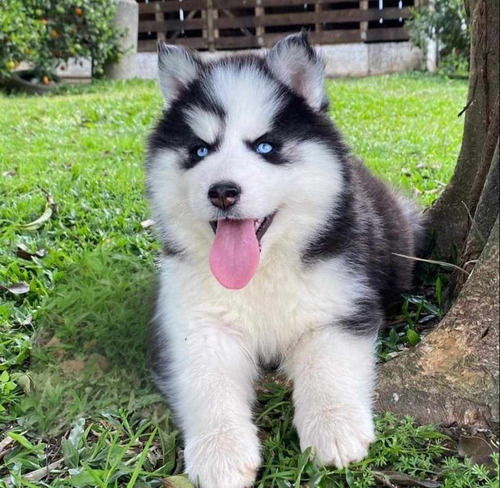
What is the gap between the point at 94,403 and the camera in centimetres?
247

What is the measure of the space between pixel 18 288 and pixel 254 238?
1.58 metres

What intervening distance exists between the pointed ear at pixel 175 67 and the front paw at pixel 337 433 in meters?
1.44

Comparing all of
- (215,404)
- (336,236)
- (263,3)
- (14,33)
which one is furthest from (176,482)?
Result: (263,3)

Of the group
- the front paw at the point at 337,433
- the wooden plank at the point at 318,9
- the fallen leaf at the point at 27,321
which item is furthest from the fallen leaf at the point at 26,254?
the wooden plank at the point at 318,9

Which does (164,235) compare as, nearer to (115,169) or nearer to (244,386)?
(244,386)

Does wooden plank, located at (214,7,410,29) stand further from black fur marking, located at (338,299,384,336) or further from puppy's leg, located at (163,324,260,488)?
puppy's leg, located at (163,324,260,488)

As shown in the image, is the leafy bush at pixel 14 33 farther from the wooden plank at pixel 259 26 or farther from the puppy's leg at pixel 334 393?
the puppy's leg at pixel 334 393

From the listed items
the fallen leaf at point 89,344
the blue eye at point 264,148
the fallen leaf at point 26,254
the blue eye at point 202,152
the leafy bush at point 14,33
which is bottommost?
the fallen leaf at point 89,344

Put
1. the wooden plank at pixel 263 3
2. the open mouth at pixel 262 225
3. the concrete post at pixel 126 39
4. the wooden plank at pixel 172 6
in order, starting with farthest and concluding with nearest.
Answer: the wooden plank at pixel 172 6 < the wooden plank at pixel 263 3 < the concrete post at pixel 126 39 < the open mouth at pixel 262 225

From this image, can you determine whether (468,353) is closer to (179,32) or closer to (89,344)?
(89,344)

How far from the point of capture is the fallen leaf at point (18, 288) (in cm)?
333

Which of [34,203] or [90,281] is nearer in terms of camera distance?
[90,281]

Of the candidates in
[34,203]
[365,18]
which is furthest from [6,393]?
[365,18]

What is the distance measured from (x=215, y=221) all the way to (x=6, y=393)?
1.07 meters
